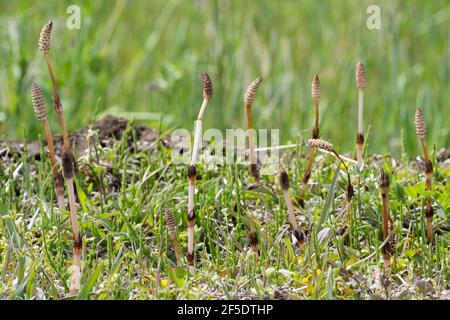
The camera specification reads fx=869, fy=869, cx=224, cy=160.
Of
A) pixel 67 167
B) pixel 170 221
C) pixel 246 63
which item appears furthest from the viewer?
pixel 246 63

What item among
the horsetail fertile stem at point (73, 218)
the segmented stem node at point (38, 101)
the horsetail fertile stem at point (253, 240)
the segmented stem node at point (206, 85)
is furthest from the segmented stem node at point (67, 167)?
the horsetail fertile stem at point (253, 240)

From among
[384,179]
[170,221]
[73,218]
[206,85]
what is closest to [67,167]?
[73,218]

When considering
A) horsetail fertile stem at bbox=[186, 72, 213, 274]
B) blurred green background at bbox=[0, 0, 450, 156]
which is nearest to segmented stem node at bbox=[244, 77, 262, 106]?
horsetail fertile stem at bbox=[186, 72, 213, 274]

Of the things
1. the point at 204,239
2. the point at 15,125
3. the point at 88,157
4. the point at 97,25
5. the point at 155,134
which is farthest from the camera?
the point at 97,25

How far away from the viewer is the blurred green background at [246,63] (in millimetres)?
5051

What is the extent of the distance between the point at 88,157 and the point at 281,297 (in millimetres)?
1098

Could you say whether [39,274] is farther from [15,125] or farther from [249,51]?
[249,51]

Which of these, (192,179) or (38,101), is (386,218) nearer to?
(192,179)

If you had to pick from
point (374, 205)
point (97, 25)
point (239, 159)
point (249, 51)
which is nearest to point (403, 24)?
point (249, 51)

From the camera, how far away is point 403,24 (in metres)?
5.69

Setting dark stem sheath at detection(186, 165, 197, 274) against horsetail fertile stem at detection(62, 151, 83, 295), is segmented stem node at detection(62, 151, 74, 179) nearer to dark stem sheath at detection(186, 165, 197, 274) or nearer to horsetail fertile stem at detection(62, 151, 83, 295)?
horsetail fertile stem at detection(62, 151, 83, 295)

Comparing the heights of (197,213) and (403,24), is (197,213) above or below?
below

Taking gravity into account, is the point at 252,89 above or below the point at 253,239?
above

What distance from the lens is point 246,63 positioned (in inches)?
220
